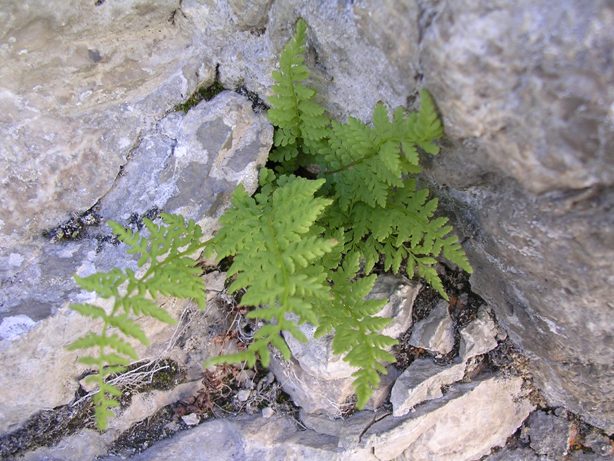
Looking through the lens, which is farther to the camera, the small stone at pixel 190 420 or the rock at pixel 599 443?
the small stone at pixel 190 420

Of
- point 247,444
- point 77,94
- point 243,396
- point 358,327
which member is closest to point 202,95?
point 77,94

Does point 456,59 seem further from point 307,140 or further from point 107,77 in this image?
point 107,77

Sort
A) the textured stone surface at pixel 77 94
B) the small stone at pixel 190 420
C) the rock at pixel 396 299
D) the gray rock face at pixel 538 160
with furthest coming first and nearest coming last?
the small stone at pixel 190 420, the rock at pixel 396 299, the textured stone surface at pixel 77 94, the gray rock face at pixel 538 160

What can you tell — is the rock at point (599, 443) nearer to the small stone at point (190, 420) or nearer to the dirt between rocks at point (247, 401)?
the dirt between rocks at point (247, 401)

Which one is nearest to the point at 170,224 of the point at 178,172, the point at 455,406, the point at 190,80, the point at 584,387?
the point at 178,172

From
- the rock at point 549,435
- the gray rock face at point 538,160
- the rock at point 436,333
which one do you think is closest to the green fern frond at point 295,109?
the gray rock face at point 538,160

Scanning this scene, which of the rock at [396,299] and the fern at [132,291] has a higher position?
the fern at [132,291]

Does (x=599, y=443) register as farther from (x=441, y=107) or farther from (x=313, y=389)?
(x=441, y=107)
